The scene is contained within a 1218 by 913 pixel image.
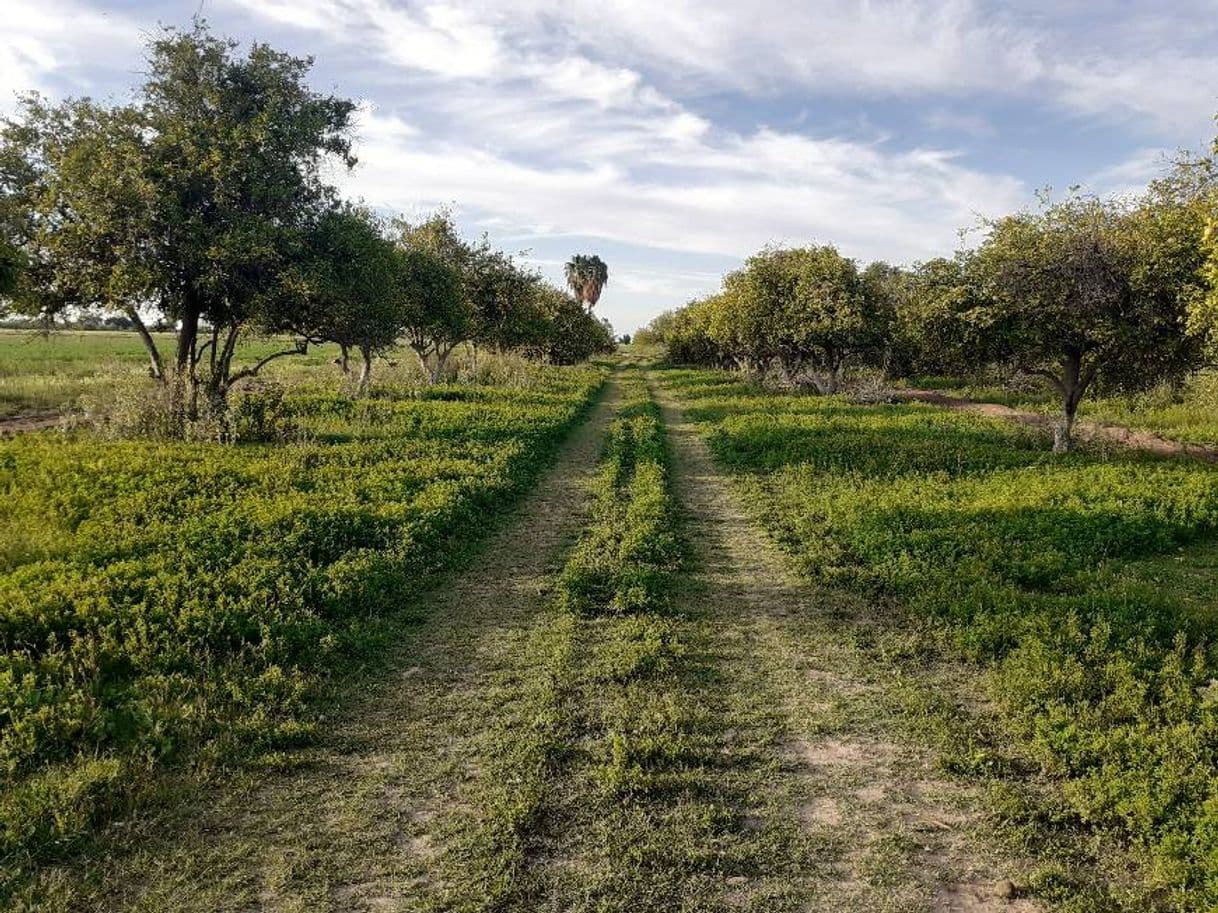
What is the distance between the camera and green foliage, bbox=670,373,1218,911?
211 inches

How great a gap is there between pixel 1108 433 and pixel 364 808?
77.2 ft

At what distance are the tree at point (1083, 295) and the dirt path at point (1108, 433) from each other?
1.99m

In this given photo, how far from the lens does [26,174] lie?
57.7ft

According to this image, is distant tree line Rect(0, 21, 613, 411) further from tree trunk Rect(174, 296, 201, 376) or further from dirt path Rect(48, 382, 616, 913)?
dirt path Rect(48, 382, 616, 913)

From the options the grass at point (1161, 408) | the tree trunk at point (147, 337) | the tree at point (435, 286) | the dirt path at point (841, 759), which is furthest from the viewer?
the tree at point (435, 286)

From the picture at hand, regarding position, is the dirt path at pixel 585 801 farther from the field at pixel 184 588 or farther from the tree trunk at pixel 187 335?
the tree trunk at pixel 187 335

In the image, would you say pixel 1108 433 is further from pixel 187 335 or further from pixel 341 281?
pixel 187 335

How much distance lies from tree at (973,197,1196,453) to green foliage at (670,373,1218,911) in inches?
105

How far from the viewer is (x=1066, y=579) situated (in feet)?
31.4

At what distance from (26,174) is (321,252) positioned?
6.75 metres

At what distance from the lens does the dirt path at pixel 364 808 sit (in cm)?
438

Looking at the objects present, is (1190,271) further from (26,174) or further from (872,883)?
(26,174)

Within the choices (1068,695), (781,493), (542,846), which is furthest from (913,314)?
(542,846)

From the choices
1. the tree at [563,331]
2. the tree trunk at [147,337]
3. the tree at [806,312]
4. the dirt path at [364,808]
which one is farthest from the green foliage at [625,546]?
the tree at [563,331]
